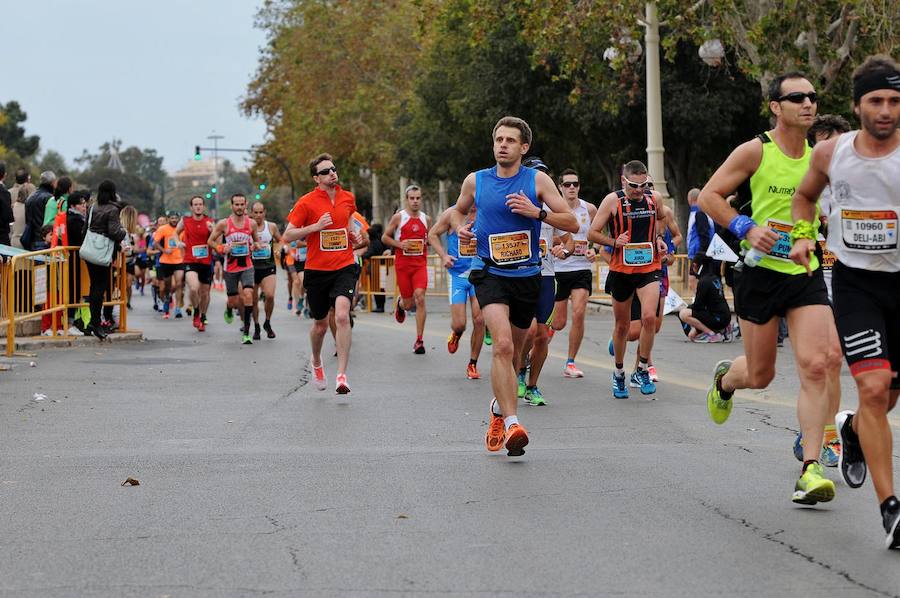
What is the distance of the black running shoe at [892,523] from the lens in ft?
20.1

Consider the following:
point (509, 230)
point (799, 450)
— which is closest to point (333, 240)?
point (509, 230)

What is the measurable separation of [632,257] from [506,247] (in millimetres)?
3515

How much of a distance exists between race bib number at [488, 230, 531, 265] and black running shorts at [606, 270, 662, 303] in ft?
11.2

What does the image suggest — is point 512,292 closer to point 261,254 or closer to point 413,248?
point 413,248

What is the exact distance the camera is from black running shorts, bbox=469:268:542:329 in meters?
9.34

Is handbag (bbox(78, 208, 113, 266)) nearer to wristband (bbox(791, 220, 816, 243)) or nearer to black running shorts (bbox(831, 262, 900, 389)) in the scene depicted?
wristband (bbox(791, 220, 816, 243))

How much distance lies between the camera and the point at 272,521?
7.06 m

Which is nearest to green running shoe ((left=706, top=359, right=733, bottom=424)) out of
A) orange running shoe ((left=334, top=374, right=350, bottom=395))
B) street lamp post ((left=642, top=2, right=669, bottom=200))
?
orange running shoe ((left=334, top=374, right=350, bottom=395))

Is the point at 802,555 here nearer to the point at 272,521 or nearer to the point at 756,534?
the point at 756,534

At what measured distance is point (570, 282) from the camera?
14.8 meters

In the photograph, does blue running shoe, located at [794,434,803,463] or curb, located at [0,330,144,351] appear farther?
curb, located at [0,330,144,351]

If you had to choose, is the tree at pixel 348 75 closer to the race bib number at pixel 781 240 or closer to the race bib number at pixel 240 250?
the race bib number at pixel 240 250

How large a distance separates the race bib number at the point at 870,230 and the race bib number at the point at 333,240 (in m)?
7.47

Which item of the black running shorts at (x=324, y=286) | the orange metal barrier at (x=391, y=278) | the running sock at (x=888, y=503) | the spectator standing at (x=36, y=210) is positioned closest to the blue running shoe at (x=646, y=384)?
the black running shorts at (x=324, y=286)
